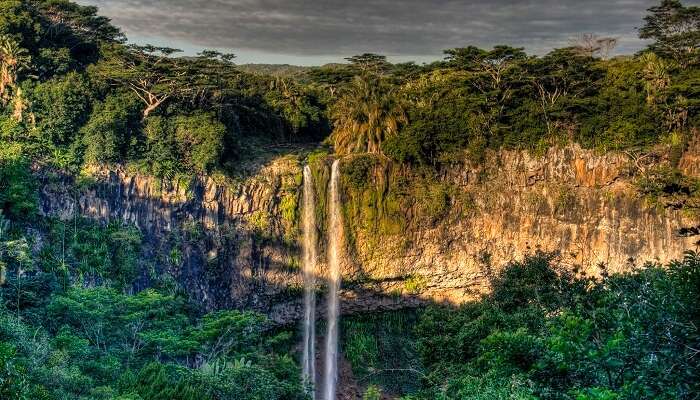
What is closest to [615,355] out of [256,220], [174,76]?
[256,220]

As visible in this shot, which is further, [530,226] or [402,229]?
[402,229]

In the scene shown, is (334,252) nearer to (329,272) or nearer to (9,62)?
(329,272)

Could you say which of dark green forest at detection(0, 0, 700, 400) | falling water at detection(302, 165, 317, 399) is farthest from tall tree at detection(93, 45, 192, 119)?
falling water at detection(302, 165, 317, 399)

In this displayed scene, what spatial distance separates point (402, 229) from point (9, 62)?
18218 mm

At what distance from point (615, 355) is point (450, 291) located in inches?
918

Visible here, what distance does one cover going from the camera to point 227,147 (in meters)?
28.0

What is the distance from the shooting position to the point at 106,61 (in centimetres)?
2858

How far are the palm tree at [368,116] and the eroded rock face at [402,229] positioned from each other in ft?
5.10

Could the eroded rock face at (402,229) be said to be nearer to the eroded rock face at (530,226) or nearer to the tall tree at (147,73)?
the eroded rock face at (530,226)

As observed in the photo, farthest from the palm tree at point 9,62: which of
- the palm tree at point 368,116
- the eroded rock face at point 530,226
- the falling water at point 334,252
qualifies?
the eroded rock face at point 530,226

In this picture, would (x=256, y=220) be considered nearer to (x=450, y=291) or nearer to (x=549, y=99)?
(x=450, y=291)

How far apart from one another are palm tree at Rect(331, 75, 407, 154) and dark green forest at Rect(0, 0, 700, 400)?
68 millimetres

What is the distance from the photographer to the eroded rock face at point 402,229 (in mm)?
25750

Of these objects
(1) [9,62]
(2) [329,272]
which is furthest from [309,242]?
(1) [9,62]
